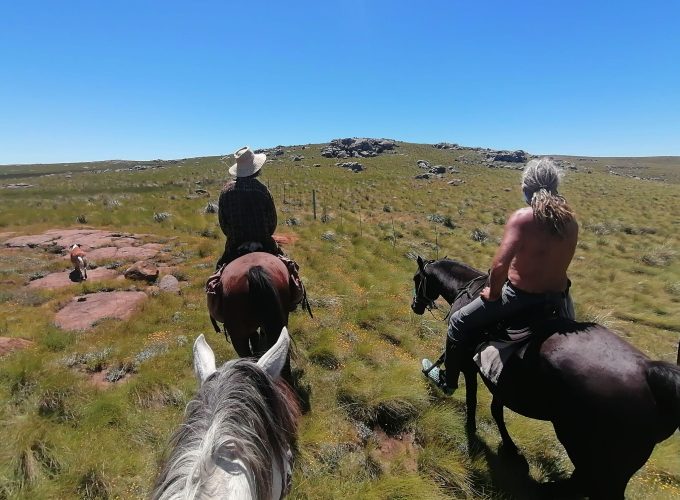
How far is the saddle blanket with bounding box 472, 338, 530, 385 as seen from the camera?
2.95 m

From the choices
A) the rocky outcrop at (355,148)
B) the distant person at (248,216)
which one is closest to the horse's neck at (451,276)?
the distant person at (248,216)

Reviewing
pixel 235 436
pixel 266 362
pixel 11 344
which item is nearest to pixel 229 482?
pixel 235 436

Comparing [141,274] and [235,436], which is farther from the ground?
[235,436]

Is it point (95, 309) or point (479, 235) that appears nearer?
point (95, 309)

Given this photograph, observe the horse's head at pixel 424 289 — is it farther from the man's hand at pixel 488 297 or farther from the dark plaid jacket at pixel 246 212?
the dark plaid jacket at pixel 246 212

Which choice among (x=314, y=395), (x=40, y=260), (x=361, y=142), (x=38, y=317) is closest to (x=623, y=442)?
(x=314, y=395)

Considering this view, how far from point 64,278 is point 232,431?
999 centimetres

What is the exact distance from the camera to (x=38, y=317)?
21.2 feet

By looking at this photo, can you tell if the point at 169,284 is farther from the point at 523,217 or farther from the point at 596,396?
the point at 596,396

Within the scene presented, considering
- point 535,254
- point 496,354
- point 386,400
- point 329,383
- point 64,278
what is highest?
point 535,254

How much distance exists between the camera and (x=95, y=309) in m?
6.97

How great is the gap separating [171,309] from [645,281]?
40.7 feet

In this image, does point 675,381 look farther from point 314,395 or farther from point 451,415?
point 314,395

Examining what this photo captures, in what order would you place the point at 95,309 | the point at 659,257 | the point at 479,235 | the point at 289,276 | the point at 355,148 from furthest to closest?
the point at 355,148
the point at 479,235
the point at 659,257
the point at 95,309
the point at 289,276
